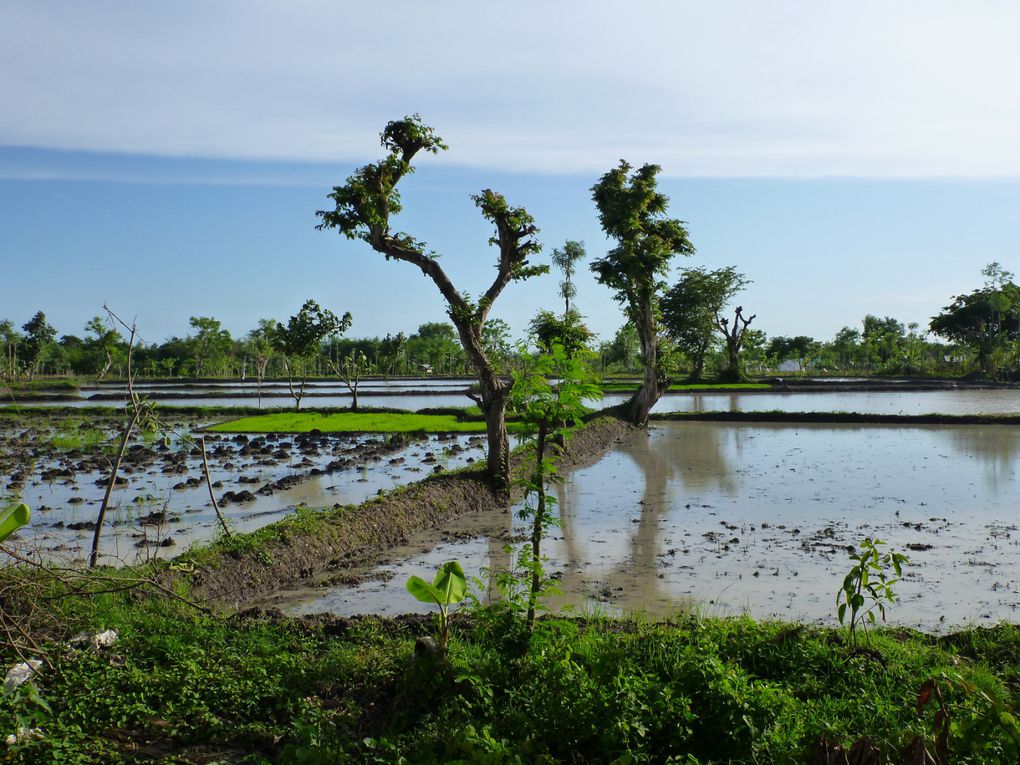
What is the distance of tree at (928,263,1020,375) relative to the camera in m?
55.3

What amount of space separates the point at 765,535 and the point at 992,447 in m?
12.8

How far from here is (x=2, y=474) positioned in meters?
17.4

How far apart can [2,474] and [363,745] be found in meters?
16.7

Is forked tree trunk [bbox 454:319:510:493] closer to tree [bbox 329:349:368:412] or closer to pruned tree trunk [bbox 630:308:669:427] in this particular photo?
pruned tree trunk [bbox 630:308:669:427]

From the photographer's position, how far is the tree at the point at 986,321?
55312mm

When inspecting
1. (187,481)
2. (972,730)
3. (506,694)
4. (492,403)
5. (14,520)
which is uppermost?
(492,403)

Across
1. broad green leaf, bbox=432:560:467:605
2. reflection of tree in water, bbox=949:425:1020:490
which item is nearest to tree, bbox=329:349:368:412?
reflection of tree in water, bbox=949:425:1020:490

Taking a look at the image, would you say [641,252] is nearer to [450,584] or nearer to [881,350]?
[450,584]

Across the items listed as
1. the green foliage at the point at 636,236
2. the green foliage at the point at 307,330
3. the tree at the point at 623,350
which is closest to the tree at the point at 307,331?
the green foliage at the point at 307,330

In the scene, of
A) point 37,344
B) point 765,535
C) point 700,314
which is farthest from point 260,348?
point 765,535

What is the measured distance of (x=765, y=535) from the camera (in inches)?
434

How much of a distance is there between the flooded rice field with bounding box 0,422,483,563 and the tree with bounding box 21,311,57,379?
30065 millimetres

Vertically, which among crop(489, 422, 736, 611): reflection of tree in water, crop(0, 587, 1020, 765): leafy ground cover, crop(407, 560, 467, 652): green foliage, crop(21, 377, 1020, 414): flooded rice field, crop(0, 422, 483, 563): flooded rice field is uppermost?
crop(407, 560, 467, 652): green foliage

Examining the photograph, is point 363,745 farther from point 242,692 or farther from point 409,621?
point 409,621
